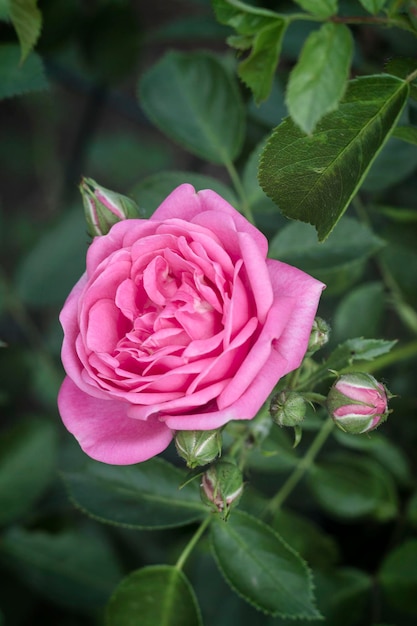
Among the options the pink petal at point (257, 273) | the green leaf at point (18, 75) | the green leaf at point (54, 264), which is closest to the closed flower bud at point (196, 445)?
the pink petal at point (257, 273)

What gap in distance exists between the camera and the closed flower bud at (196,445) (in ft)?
1.97

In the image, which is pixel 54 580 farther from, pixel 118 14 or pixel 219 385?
pixel 118 14

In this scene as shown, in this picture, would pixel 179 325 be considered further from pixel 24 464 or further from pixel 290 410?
pixel 24 464

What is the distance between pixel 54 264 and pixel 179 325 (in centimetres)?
74

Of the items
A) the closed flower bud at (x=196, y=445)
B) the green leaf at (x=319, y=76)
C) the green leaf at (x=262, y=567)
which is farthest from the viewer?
the green leaf at (x=262, y=567)

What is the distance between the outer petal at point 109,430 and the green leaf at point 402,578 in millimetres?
513

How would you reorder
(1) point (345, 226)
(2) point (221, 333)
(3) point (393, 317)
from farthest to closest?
(3) point (393, 317) < (1) point (345, 226) < (2) point (221, 333)

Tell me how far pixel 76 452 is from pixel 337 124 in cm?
95

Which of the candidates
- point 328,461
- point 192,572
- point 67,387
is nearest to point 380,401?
point 67,387

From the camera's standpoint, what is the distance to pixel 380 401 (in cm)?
63

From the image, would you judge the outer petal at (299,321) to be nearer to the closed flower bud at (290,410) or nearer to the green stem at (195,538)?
the closed flower bud at (290,410)

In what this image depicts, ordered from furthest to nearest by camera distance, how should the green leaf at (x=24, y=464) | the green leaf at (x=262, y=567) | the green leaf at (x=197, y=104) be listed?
the green leaf at (x=24, y=464) → the green leaf at (x=197, y=104) → the green leaf at (x=262, y=567)

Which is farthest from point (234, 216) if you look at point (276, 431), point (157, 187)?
point (276, 431)

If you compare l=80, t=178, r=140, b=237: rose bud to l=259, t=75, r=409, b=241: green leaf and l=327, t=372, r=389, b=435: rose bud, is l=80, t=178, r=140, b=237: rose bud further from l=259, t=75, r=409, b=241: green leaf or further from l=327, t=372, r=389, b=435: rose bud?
l=327, t=372, r=389, b=435: rose bud
